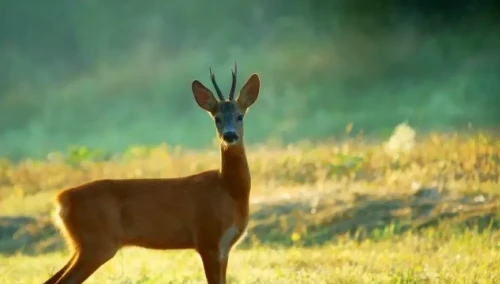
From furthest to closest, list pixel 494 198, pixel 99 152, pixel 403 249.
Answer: pixel 99 152, pixel 494 198, pixel 403 249

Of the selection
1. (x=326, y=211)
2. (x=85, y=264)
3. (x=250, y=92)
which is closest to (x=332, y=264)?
(x=250, y=92)

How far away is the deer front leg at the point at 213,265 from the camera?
5.85 m

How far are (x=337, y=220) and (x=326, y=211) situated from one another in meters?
0.25

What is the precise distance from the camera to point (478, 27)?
1173 cm

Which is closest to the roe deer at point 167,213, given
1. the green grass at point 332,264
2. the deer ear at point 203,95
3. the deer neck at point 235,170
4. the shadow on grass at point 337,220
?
the deer neck at point 235,170

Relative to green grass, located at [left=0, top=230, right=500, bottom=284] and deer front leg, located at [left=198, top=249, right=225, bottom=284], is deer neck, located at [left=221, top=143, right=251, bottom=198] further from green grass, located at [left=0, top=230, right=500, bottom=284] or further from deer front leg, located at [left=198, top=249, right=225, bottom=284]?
green grass, located at [left=0, top=230, right=500, bottom=284]

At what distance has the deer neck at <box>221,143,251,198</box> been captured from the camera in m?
6.05

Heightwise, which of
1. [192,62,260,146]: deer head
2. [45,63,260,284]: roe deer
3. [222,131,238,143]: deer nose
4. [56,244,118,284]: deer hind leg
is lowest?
[56,244,118,284]: deer hind leg

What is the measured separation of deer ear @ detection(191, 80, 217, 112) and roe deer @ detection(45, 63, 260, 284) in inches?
4.5

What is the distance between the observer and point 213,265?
5.85 meters

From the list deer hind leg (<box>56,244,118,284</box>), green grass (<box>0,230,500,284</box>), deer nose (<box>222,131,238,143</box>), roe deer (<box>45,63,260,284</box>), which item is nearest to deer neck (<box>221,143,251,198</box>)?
roe deer (<box>45,63,260,284</box>)

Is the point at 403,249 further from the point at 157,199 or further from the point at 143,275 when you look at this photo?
the point at 157,199

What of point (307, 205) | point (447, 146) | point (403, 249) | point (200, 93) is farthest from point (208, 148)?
point (200, 93)

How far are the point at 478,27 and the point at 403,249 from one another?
3.87 metres
